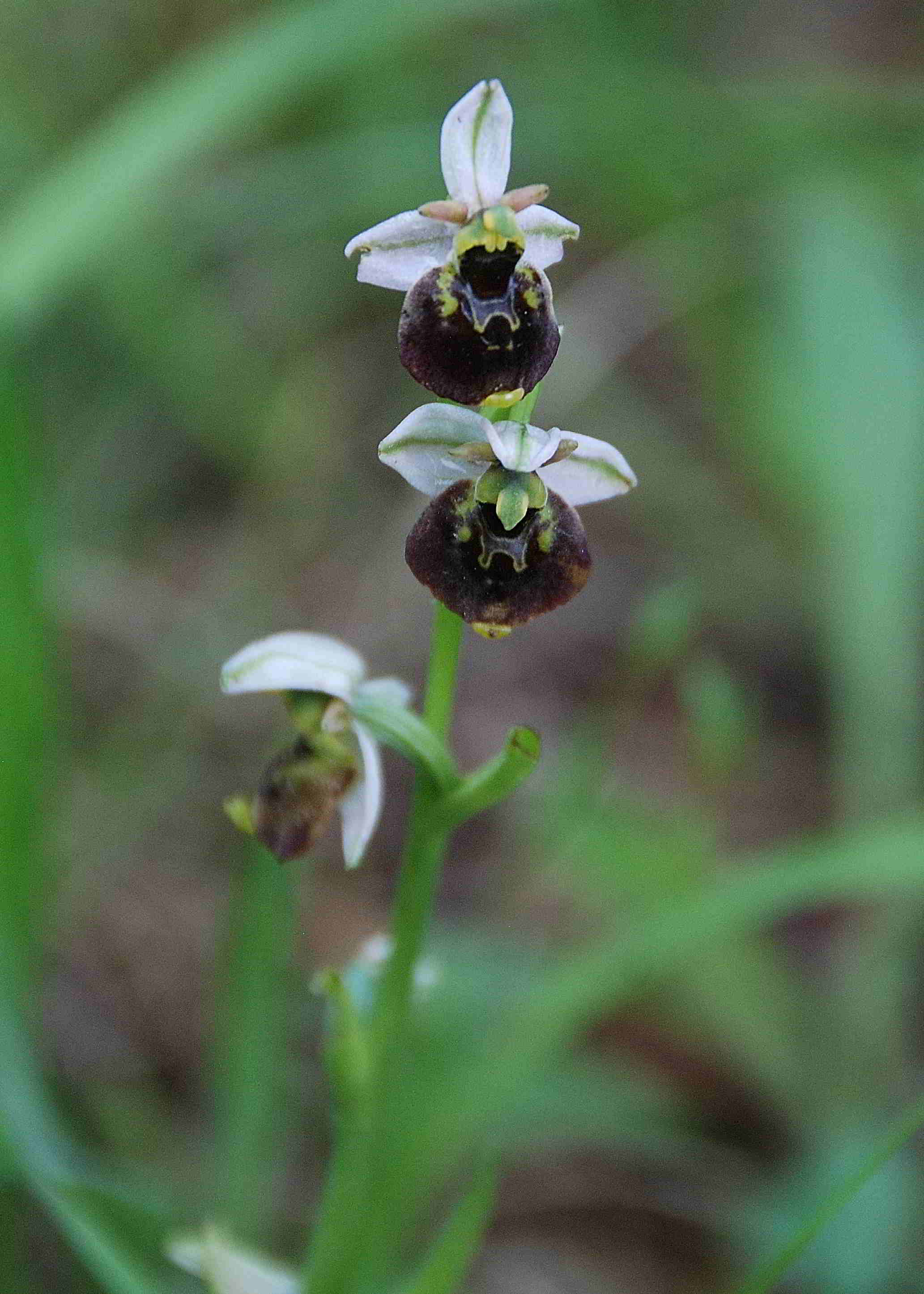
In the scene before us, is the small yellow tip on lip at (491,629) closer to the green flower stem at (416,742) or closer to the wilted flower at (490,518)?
the wilted flower at (490,518)

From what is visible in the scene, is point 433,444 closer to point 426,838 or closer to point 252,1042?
point 426,838

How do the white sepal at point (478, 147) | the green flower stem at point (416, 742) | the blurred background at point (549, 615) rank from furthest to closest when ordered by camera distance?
the blurred background at point (549, 615)
the green flower stem at point (416, 742)
the white sepal at point (478, 147)

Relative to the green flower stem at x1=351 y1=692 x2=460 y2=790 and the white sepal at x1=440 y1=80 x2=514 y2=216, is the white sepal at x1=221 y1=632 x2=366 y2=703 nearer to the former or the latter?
the green flower stem at x1=351 y1=692 x2=460 y2=790

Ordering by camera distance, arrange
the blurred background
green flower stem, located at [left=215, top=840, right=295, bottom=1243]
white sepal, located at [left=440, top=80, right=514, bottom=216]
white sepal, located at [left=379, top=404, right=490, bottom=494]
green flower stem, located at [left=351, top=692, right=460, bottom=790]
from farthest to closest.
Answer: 1. the blurred background
2. green flower stem, located at [left=215, top=840, right=295, bottom=1243]
3. green flower stem, located at [left=351, top=692, right=460, bottom=790]
4. white sepal, located at [left=379, top=404, right=490, bottom=494]
5. white sepal, located at [left=440, top=80, right=514, bottom=216]

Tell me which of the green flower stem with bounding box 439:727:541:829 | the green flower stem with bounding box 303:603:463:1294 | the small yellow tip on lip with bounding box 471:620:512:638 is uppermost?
the small yellow tip on lip with bounding box 471:620:512:638

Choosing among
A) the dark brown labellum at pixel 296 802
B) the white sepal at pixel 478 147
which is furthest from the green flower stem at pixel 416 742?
the white sepal at pixel 478 147

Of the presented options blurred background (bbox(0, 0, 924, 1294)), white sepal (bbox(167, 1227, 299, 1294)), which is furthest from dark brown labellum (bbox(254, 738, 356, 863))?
white sepal (bbox(167, 1227, 299, 1294))

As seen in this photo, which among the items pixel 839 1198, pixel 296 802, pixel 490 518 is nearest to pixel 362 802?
pixel 296 802
